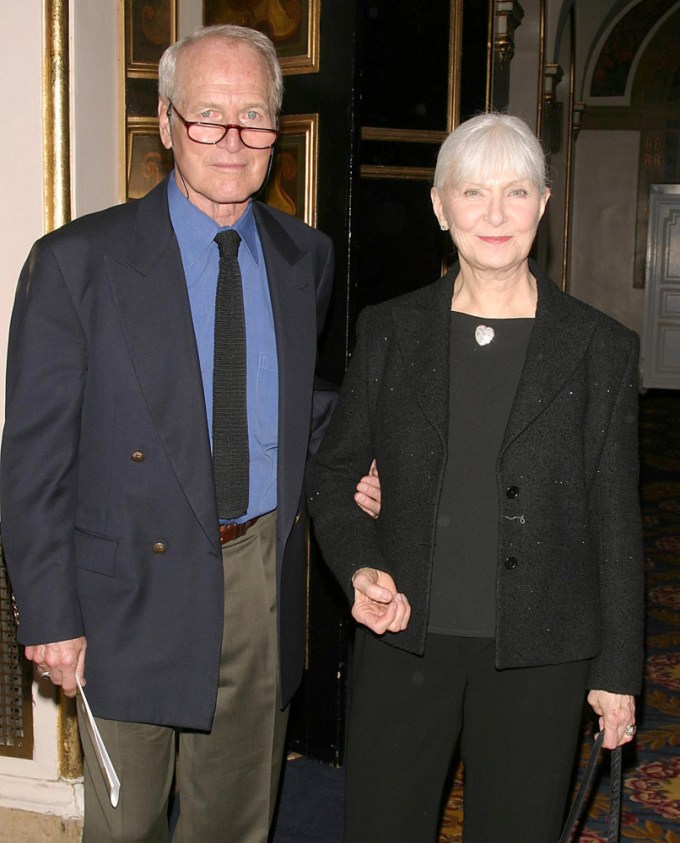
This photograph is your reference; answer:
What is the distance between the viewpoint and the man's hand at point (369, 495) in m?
2.07

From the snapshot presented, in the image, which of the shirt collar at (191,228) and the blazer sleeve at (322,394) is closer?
the shirt collar at (191,228)

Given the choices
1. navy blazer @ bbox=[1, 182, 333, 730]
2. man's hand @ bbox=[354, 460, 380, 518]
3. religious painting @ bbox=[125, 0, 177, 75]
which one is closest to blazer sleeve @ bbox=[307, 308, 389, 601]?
man's hand @ bbox=[354, 460, 380, 518]

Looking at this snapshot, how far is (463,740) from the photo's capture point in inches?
78.6

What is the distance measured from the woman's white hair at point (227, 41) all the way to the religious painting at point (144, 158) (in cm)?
78

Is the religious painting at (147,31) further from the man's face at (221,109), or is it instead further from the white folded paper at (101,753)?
the white folded paper at (101,753)

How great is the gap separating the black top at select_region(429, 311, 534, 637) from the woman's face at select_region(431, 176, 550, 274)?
0.16m

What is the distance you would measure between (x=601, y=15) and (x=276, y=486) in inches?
452

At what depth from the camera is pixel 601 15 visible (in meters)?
12.1

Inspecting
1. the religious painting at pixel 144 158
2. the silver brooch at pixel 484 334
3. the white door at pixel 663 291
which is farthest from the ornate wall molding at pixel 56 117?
the white door at pixel 663 291

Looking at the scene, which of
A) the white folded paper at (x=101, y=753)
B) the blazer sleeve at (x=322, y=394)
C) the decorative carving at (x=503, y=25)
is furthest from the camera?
the decorative carving at (x=503, y=25)

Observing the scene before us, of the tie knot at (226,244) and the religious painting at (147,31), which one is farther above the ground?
the religious painting at (147,31)

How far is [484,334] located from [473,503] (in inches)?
12.6

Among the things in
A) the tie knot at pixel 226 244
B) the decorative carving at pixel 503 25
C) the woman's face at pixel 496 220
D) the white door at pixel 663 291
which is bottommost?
the white door at pixel 663 291

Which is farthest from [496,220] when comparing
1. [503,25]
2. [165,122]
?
[503,25]
